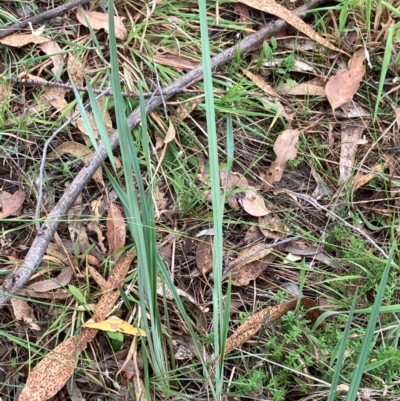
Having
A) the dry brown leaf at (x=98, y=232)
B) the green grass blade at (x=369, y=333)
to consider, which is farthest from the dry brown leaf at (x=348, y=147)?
the dry brown leaf at (x=98, y=232)

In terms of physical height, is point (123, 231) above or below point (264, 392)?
above

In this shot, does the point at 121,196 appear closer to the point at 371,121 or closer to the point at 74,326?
the point at 74,326

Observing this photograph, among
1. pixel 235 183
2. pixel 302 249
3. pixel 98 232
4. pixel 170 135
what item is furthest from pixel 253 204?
pixel 98 232

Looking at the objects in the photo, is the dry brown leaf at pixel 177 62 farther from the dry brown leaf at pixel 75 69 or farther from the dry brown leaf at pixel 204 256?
the dry brown leaf at pixel 204 256

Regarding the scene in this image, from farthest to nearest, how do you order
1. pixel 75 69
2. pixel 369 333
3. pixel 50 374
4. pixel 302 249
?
1. pixel 75 69
2. pixel 302 249
3. pixel 50 374
4. pixel 369 333

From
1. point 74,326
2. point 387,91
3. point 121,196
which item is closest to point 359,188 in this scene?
point 387,91

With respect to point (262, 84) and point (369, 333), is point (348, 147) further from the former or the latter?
point (369, 333)
